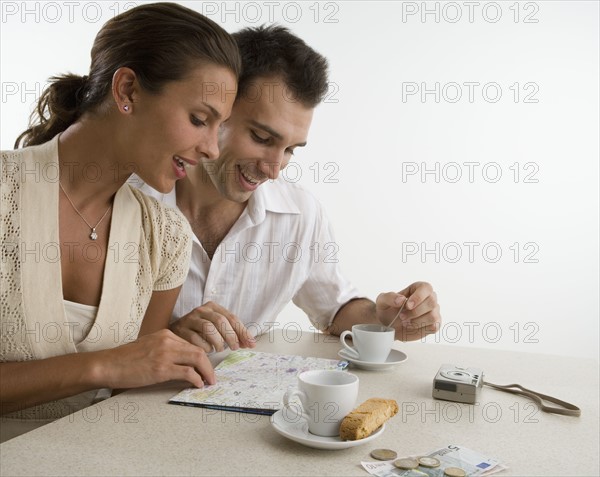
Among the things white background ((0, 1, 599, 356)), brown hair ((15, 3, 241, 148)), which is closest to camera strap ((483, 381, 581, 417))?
brown hair ((15, 3, 241, 148))

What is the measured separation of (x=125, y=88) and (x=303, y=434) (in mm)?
776

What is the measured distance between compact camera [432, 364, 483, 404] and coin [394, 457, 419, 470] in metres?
0.31

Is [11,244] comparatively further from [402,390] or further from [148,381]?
[402,390]

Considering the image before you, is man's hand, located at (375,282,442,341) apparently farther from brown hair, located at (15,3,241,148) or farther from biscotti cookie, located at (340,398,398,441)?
brown hair, located at (15,3,241,148)

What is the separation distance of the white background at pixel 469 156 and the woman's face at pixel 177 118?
2057 mm

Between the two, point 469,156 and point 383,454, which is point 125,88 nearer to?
point 383,454

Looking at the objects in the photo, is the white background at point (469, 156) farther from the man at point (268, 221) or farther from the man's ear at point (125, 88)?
the man's ear at point (125, 88)

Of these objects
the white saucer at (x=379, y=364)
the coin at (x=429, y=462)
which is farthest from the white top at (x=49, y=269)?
the coin at (x=429, y=462)

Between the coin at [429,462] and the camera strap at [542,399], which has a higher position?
the camera strap at [542,399]

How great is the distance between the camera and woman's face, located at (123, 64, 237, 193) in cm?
129

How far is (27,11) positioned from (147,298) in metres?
3.22

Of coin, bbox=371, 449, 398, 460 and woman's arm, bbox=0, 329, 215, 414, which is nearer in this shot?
coin, bbox=371, 449, 398, 460

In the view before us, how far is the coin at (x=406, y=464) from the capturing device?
0.87m

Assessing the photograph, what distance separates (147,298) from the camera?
140 centimetres
